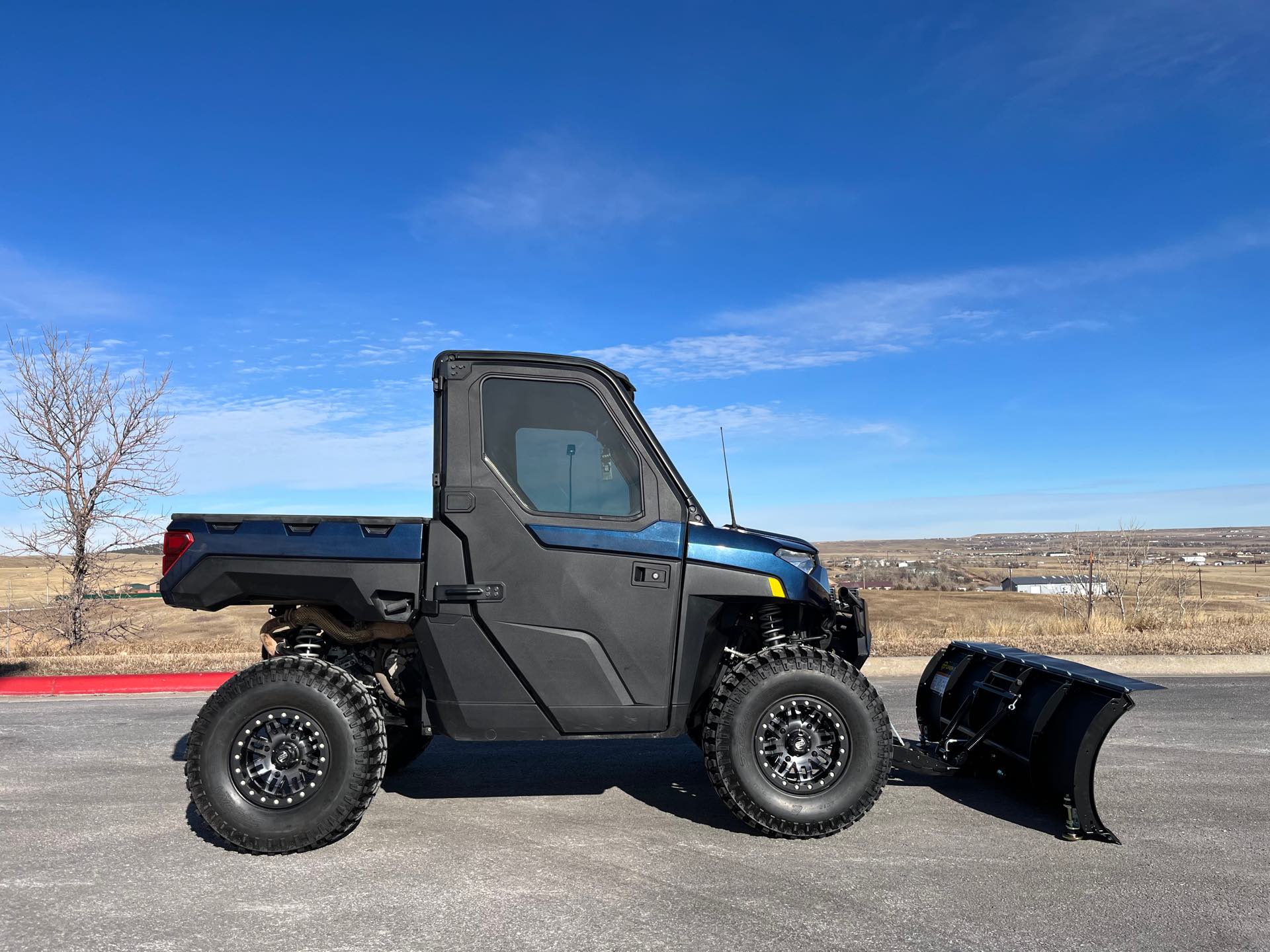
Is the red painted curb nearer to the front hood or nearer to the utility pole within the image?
the front hood

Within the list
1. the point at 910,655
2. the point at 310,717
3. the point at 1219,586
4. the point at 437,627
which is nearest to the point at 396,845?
the point at 310,717

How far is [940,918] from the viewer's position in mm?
3557

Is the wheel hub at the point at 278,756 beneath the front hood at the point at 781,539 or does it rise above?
→ beneath

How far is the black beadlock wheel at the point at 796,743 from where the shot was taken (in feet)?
14.9

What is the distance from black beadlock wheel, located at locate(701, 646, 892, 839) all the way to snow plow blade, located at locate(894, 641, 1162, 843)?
48 cm

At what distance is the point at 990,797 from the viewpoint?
5.34 metres

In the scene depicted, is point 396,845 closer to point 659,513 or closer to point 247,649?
point 659,513

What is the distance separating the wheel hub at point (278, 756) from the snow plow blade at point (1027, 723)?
315 cm

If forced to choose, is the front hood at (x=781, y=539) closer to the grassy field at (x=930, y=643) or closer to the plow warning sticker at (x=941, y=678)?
the plow warning sticker at (x=941, y=678)

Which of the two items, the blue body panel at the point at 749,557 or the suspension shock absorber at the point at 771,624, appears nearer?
the blue body panel at the point at 749,557

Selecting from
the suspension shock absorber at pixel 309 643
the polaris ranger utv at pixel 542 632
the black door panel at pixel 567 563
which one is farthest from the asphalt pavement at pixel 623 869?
the suspension shock absorber at pixel 309 643

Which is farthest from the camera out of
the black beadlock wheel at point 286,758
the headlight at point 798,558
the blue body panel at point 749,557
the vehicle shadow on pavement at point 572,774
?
the vehicle shadow on pavement at point 572,774

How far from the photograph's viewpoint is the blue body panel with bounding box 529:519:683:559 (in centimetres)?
459

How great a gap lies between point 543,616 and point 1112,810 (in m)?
3.49
